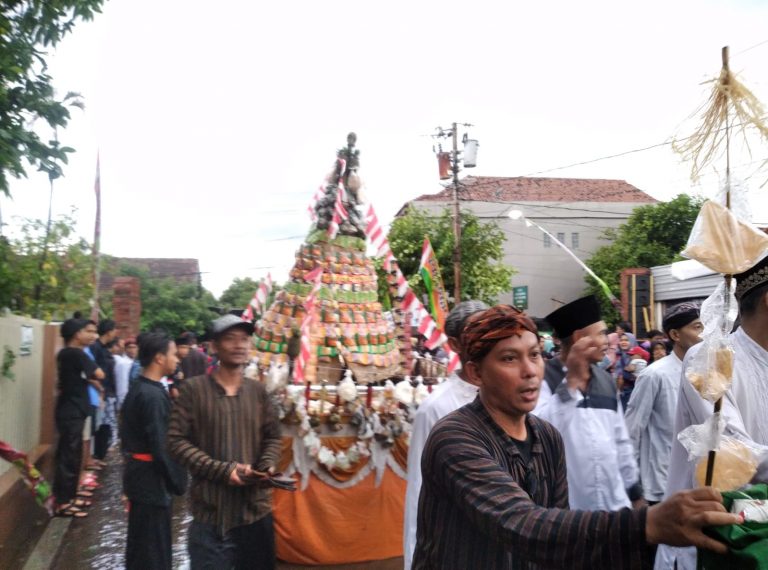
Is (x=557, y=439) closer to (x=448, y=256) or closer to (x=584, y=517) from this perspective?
(x=584, y=517)

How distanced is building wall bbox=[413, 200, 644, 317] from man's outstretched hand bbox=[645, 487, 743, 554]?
130 ft

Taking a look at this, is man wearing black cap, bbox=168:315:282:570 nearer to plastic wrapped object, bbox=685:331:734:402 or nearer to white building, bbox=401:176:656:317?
plastic wrapped object, bbox=685:331:734:402

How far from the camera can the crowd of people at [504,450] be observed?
171 cm

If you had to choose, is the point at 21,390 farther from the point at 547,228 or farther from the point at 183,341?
the point at 547,228

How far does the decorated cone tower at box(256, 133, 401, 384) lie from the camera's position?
715cm

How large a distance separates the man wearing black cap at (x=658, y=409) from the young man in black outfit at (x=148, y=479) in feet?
9.46

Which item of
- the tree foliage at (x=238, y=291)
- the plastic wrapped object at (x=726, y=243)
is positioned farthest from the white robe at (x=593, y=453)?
→ the tree foliage at (x=238, y=291)

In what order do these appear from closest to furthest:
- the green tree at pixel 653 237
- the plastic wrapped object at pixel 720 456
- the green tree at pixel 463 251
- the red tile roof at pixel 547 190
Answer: the plastic wrapped object at pixel 720 456 → the green tree at pixel 463 251 → the green tree at pixel 653 237 → the red tile roof at pixel 547 190

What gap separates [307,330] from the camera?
6.82 metres

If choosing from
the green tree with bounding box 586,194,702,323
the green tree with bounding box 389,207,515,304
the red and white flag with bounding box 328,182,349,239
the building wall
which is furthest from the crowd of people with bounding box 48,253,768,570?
the building wall

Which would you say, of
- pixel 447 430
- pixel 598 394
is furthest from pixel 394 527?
pixel 447 430

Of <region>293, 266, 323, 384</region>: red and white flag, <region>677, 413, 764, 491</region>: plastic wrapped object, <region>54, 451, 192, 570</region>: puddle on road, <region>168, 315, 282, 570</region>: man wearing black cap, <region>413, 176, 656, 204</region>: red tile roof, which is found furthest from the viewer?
<region>413, 176, 656, 204</region>: red tile roof

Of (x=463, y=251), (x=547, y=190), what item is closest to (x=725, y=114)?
(x=463, y=251)

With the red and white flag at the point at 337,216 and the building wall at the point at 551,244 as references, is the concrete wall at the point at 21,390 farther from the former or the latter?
the building wall at the point at 551,244
